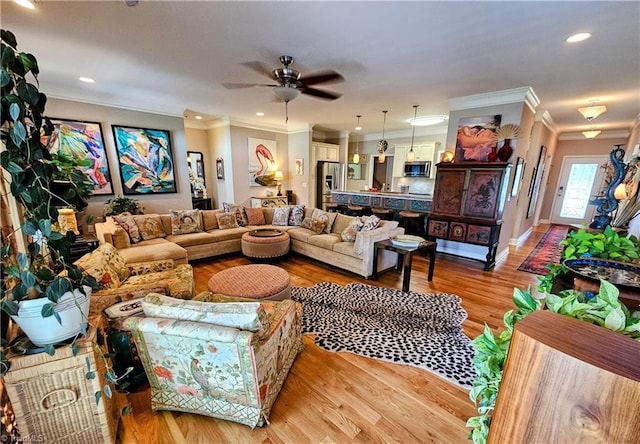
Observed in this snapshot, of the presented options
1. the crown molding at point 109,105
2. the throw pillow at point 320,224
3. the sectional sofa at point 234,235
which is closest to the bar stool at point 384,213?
the sectional sofa at point 234,235

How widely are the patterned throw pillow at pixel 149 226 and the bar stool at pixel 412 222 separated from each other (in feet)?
14.4

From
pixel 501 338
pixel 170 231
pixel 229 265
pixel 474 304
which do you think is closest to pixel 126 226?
pixel 170 231

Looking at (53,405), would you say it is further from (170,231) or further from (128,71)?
(128,71)

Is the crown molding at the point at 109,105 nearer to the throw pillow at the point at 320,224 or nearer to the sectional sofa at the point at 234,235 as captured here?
the sectional sofa at the point at 234,235

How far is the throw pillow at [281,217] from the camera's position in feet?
16.7

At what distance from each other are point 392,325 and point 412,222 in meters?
3.19

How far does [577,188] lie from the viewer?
7566 mm

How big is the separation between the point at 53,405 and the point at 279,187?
643cm

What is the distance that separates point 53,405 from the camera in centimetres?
123

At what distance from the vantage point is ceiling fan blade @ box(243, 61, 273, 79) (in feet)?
9.73

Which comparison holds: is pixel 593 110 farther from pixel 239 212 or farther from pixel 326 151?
pixel 239 212

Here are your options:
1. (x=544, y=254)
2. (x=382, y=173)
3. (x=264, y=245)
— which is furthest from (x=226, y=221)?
(x=544, y=254)

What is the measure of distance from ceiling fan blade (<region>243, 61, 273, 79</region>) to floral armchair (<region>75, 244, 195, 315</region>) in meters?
2.40

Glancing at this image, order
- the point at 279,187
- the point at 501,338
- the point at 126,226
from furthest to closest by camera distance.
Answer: the point at 279,187 → the point at 126,226 → the point at 501,338
